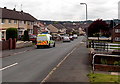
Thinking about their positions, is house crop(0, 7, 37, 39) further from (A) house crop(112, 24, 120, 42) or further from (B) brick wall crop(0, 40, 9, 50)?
(A) house crop(112, 24, 120, 42)

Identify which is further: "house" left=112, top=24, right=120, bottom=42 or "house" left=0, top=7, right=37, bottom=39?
"house" left=112, top=24, right=120, bottom=42

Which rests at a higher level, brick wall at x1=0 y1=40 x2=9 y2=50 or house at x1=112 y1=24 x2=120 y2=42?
house at x1=112 y1=24 x2=120 y2=42

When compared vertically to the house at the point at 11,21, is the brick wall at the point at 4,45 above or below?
below

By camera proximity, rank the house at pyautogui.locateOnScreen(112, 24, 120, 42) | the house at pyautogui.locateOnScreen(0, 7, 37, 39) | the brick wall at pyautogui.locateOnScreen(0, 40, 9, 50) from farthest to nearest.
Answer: the house at pyautogui.locateOnScreen(112, 24, 120, 42) → the house at pyautogui.locateOnScreen(0, 7, 37, 39) → the brick wall at pyautogui.locateOnScreen(0, 40, 9, 50)

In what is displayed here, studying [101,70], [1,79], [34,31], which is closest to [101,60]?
[101,70]

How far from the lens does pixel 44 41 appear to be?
32.3 metres

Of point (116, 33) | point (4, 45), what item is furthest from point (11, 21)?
point (116, 33)

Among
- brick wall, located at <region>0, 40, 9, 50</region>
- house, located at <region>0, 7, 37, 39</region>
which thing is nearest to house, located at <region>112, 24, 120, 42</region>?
house, located at <region>0, 7, 37, 39</region>

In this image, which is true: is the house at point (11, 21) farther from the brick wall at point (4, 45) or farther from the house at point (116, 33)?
the house at point (116, 33)

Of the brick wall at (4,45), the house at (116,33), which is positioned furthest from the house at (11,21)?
the house at (116,33)

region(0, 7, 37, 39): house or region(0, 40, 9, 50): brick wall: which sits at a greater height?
region(0, 7, 37, 39): house

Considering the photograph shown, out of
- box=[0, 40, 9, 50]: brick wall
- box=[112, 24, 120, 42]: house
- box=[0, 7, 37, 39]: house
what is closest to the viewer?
box=[0, 40, 9, 50]: brick wall

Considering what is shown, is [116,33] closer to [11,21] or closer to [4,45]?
[11,21]

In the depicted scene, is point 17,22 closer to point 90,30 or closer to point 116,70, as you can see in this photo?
point 90,30
